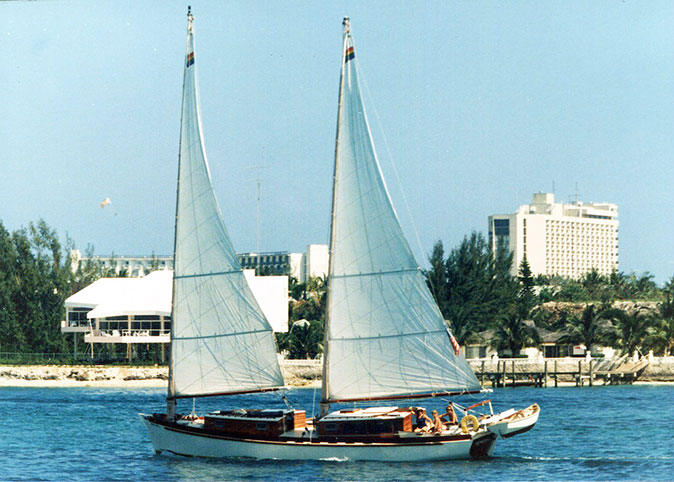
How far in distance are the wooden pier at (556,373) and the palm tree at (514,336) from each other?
4.51m

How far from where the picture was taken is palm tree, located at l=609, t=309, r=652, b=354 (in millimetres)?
99688

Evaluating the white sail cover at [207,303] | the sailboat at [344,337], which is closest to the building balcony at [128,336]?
the white sail cover at [207,303]

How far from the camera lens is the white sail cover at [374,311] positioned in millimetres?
38000

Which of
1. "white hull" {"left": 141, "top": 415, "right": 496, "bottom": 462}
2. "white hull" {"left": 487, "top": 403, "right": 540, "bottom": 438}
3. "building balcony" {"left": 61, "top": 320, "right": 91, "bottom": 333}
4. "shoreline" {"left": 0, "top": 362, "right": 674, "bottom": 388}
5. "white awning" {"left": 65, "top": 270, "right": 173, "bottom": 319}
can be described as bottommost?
"shoreline" {"left": 0, "top": 362, "right": 674, "bottom": 388}

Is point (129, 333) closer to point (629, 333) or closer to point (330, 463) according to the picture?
point (629, 333)

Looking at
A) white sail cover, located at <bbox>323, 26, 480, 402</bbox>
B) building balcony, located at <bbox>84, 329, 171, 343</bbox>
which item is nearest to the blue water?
white sail cover, located at <bbox>323, 26, 480, 402</bbox>

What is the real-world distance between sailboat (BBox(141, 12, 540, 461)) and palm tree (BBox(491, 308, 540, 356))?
2422 inches

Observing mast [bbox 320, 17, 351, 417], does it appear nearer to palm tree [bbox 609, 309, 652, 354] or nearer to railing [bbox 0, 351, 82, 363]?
palm tree [bbox 609, 309, 652, 354]

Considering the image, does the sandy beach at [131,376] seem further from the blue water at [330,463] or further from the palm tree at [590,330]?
the blue water at [330,463]

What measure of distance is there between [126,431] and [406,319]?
72.1 ft

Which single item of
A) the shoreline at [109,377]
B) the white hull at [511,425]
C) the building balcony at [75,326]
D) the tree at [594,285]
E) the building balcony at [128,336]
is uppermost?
the tree at [594,285]

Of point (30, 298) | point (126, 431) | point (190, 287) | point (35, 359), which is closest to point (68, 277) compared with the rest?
point (30, 298)

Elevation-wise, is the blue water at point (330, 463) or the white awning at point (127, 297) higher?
the white awning at point (127, 297)

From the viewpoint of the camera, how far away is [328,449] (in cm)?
3734
